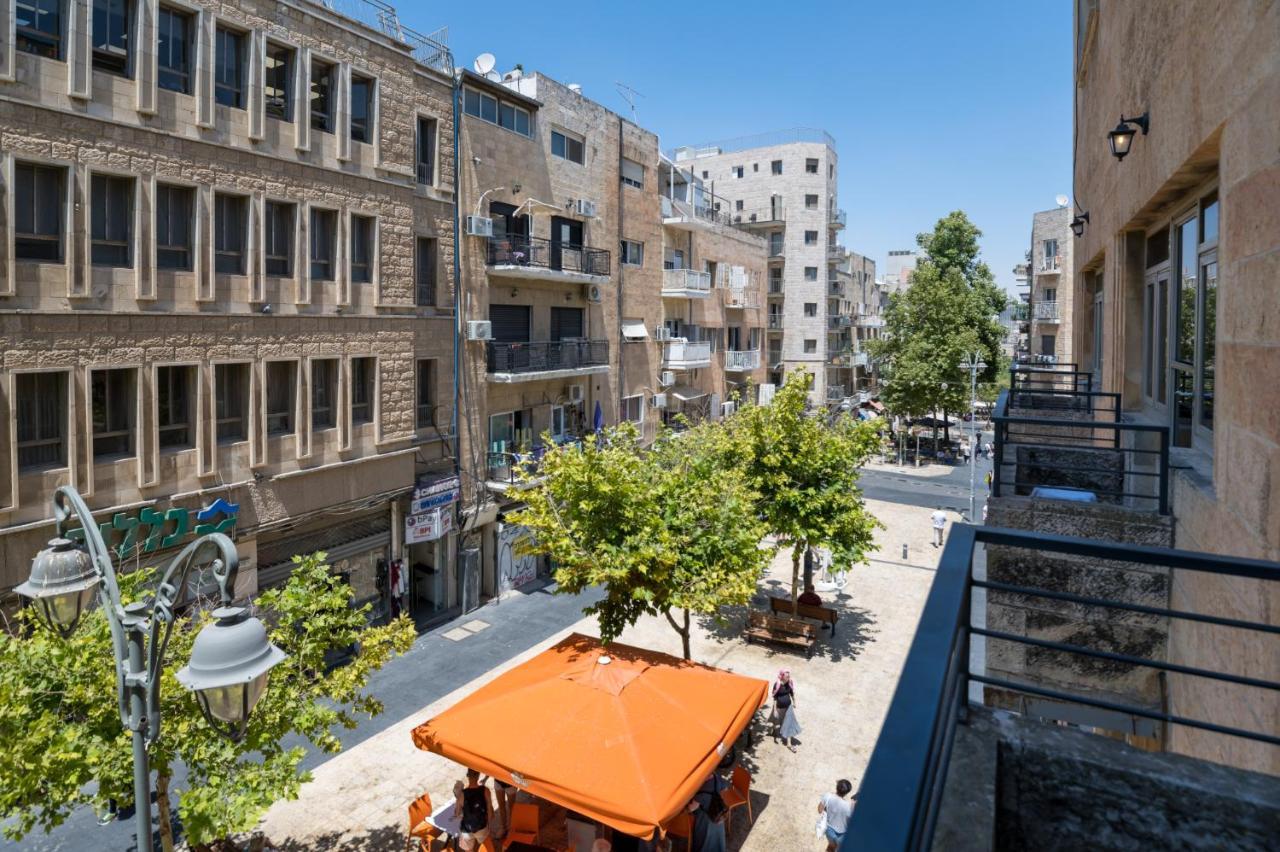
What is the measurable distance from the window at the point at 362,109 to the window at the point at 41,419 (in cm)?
896

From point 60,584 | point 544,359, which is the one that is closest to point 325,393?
point 544,359

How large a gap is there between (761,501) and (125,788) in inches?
550

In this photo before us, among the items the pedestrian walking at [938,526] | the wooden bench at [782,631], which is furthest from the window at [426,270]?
the pedestrian walking at [938,526]

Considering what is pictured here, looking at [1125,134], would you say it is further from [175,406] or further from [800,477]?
[175,406]

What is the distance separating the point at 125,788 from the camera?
812 cm

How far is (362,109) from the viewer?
18953 mm

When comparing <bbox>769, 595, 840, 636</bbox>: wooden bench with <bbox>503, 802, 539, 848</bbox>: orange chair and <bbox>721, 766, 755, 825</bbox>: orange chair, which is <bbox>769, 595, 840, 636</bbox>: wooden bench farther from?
<bbox>503, 802, 539, 848</bbox>: orange chair

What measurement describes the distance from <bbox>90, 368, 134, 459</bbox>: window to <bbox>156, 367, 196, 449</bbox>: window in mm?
563

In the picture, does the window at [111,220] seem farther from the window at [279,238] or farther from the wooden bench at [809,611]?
the wooden bench at [809,611]


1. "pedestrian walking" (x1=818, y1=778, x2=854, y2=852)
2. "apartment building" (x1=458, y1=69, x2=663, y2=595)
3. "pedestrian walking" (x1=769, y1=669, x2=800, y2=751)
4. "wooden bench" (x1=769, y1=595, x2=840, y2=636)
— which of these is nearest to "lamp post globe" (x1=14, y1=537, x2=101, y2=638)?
"pedestrian walking" (x1=818, y1=778, x2=854, y2=852)

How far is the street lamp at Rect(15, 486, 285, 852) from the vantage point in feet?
15.7

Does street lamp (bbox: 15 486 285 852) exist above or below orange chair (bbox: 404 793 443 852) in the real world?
above

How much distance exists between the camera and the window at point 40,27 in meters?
12.7

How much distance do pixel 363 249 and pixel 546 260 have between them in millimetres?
7242
